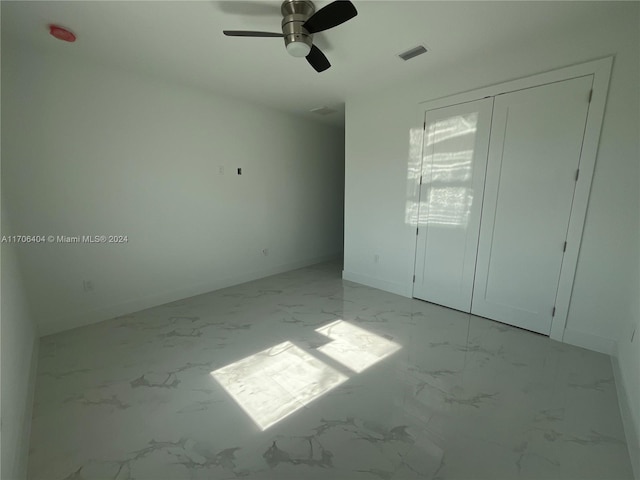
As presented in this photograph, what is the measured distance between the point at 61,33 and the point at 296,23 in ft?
5.84

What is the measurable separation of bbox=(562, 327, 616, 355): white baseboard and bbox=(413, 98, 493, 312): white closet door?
2.63 feet

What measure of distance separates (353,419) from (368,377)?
0.40 metres

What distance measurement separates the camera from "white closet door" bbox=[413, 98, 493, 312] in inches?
105

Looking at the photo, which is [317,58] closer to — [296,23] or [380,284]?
[296,23]

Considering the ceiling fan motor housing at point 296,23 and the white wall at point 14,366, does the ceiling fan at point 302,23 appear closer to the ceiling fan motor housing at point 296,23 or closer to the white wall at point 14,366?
the ceiling fan motor housing at point 296,23

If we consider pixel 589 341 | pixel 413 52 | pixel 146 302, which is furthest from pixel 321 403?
pixel 413 52

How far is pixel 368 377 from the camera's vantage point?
193 cm

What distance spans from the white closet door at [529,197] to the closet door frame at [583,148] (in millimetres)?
37

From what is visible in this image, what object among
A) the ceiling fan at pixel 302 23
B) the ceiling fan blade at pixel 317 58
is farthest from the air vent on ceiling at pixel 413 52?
the ceiling fan at pixel 302 23

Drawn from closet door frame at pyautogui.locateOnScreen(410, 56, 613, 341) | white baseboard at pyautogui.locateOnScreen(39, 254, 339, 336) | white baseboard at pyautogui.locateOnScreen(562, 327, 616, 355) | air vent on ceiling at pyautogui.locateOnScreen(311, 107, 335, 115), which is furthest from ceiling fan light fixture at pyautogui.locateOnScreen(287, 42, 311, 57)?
white baseboard at pyautogui.locateOnScreen(562, 327, 616, 355)

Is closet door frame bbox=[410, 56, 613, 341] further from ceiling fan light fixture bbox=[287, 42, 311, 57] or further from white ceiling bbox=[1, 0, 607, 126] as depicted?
ceiling fan light fixture bbox=[287, 42, 311, 57]

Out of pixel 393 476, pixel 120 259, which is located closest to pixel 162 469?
pixel 393 476

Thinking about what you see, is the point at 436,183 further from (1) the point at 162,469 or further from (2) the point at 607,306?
(1) the point at 162,469

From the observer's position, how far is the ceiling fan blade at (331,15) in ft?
5.00
